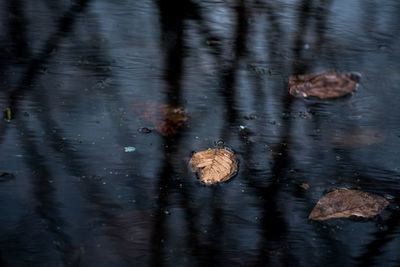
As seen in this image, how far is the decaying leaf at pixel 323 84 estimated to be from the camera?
2.15 meters

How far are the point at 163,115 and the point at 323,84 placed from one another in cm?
87

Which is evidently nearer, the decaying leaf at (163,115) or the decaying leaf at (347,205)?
the decaying leaf at (347,205)

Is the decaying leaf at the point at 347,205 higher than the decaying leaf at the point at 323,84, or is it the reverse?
the decaying leaf at the point at 323,84

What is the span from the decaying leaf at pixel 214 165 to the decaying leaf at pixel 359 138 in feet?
1.67

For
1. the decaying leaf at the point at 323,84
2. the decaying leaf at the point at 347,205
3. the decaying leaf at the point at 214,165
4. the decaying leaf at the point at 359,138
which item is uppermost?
the decaying leaf at the point at 323,84

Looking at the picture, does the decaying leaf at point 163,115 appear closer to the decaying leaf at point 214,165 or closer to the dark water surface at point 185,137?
the dark water surface at point 185,137

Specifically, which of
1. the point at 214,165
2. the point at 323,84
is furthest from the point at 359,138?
the point at 214,165

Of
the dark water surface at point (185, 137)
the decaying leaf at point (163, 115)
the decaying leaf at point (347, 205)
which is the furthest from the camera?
the decaying leaf at point (163, 115)

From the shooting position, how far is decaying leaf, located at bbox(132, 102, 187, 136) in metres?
1.86

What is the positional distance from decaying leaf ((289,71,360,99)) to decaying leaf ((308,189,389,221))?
66cm

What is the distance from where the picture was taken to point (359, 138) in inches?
74.8

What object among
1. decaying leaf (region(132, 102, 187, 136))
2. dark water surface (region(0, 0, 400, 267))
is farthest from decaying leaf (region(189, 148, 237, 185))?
decaying leaf (region(132, 102, 187, 136))

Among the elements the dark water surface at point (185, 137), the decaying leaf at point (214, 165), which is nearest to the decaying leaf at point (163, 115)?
the dark water surface at point (185, 137)

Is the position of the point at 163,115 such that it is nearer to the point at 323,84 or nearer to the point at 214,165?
the point at 214,165
